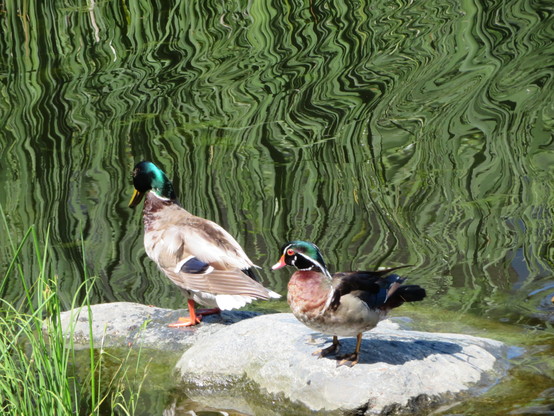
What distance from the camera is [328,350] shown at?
4.89 meters

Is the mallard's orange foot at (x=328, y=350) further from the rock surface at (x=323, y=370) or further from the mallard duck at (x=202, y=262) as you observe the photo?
the mallard duck at (x=202, y=262)

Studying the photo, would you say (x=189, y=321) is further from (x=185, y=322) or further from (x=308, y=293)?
(x=308, y=293)

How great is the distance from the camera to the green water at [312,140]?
659 centimetres

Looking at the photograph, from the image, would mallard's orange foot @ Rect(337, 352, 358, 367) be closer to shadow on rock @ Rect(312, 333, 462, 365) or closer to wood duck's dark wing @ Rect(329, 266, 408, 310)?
shadow on rock @ Rect(312, 333, 462, 365)

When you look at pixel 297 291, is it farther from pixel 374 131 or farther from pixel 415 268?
pixel 374 131

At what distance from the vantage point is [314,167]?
28.1 ft

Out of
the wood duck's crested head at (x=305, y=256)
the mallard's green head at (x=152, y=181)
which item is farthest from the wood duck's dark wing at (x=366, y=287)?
the mallard's green head at (x=152, y=181)

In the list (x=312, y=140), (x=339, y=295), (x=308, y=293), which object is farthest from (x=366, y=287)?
(x=312, y=140)

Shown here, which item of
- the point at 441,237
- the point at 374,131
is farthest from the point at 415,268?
the point at 374,131

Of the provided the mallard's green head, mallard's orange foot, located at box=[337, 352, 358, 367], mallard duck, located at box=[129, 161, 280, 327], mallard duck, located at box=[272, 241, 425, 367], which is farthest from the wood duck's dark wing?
the mallard's green head

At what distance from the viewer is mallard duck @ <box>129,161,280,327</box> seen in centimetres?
555

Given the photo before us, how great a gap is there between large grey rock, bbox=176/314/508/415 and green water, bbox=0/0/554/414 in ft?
0.59

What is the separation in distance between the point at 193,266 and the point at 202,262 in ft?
0.22

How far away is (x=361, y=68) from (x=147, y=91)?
2586 mm
